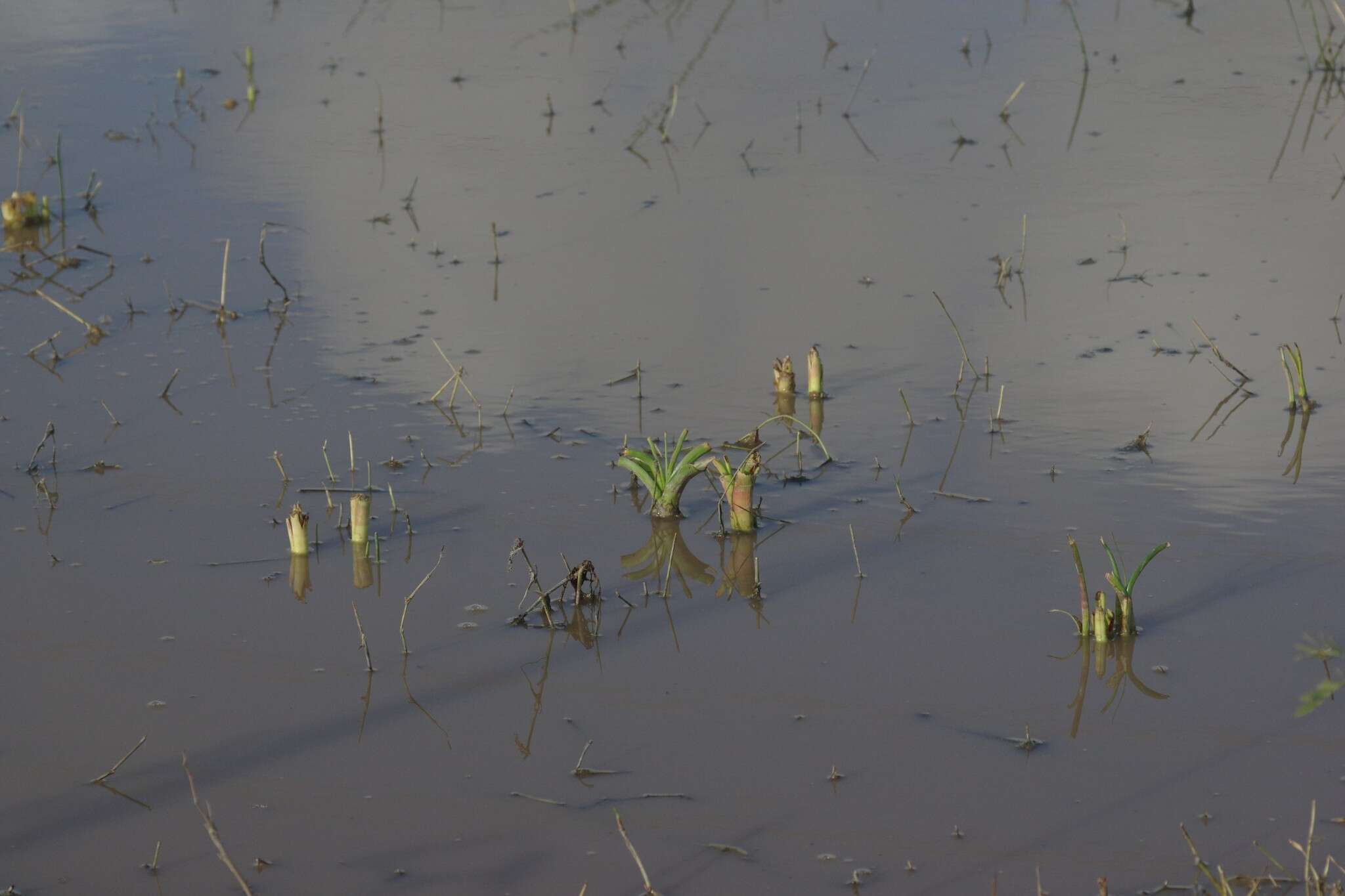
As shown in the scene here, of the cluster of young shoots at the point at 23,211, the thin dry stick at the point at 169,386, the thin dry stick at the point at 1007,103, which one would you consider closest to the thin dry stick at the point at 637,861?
the thin dry stick at the point at 169,386

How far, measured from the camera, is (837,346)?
240 inches

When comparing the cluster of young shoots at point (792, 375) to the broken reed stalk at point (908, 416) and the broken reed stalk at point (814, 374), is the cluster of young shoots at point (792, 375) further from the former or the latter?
the broken reed stalk at point (908, 416)

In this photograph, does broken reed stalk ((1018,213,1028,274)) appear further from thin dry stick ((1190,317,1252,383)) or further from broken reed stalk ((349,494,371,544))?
broken reed stalk ((349,494,371,544))

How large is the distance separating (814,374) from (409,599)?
6.68 ft

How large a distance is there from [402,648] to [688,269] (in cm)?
331

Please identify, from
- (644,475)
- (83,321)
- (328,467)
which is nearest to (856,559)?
(644,475)

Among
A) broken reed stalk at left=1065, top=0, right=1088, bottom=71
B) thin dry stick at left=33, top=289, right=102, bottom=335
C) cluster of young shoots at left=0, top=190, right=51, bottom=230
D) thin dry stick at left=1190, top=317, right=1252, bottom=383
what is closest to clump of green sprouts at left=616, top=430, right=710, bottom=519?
thin dry stick at left=1190, top=317, right=1252, bottom=383

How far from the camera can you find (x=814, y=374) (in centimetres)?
555

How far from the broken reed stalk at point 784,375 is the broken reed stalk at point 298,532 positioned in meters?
1.85

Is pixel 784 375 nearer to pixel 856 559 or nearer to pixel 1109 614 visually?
pixel 856 559

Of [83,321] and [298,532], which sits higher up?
[83,321]

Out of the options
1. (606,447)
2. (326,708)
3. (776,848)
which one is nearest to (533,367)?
(606,447)

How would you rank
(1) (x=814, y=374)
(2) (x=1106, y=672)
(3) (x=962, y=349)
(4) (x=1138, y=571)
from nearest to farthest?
1. (4) (x=1138, y=571)
2. (2) (x=1106, y=672)
3. (1) (x=814, y=374)
4. (3) (x=962, y=349)

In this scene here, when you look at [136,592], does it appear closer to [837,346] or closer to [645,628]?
[645,628]
